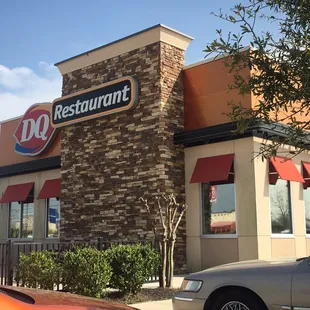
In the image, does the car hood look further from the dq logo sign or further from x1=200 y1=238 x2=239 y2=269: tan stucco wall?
the dq logo sign

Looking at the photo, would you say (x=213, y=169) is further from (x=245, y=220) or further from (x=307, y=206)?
(x=307, y=206)

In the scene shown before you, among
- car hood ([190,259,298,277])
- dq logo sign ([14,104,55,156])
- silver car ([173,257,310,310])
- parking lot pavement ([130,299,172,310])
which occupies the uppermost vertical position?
dq logo sign ([14,104,55,156])

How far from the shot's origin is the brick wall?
15.0 meters

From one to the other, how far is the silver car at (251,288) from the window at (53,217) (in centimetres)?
1323

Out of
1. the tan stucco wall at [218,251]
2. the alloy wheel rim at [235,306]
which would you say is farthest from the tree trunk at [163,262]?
the alloy wheel rim at [235,306]

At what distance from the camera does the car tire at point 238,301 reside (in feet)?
19.2

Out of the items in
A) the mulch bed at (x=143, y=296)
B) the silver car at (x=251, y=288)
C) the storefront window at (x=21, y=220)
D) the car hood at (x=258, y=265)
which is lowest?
the mulch bed at (x=143, y=296)

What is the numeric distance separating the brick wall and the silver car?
8280 millimetres

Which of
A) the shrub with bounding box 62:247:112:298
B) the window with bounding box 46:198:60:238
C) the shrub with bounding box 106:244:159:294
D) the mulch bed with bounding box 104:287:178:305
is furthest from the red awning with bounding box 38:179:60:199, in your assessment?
the shrub with bounding box 62:247:112:298

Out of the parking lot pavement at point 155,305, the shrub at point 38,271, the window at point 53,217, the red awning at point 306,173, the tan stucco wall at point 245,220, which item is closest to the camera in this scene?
the parking lot pavement at point 155,305

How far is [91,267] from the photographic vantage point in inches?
361

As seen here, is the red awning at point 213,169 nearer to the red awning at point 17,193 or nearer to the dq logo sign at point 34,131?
the dq logo sign at point 34,131

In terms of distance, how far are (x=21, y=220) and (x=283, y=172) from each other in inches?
460

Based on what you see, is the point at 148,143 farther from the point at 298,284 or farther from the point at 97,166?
the point at 298,284
